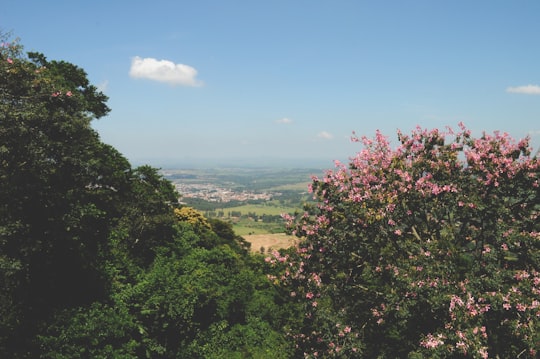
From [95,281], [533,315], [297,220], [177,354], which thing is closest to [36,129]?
[95,281]

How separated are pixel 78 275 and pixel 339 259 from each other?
12564 millimetres

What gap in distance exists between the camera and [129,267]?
20.5 m

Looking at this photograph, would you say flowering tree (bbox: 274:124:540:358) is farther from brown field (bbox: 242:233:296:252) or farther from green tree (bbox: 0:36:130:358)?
brown field (bbox: 242:233:296:252)

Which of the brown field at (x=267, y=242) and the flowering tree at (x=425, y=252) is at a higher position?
the flowering tree at (x=425, y=252)

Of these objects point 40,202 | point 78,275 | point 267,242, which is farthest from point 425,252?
point 267,242

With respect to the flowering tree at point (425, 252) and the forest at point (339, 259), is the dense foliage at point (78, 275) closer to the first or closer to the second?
the forest at point (339, 259)

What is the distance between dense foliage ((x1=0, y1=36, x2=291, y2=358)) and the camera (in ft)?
42.5

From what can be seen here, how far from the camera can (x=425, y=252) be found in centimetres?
1097

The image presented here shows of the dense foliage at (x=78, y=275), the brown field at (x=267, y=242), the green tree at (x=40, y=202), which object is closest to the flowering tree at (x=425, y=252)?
Result: the dense foliage at (x=78, y=275)

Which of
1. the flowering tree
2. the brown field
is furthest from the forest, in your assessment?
the brown field

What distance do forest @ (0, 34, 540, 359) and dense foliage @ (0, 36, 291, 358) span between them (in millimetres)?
73

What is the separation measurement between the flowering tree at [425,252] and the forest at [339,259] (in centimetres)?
5

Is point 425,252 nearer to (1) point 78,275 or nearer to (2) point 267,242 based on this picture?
(1) point 78,275

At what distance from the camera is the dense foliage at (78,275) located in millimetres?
12961
